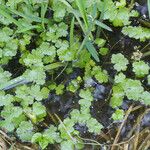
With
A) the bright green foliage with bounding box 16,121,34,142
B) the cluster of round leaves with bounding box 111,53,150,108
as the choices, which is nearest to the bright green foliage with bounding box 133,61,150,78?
the cluster of round leaves with bounding box 111,53,150,108

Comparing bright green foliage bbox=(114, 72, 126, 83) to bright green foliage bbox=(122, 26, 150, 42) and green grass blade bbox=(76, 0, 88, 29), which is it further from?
green grass blade bbox=(76, 0, 88, 29)

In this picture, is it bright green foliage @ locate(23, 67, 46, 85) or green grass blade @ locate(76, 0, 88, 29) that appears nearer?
green grass blade @ locate(76, 0, 88, 29)

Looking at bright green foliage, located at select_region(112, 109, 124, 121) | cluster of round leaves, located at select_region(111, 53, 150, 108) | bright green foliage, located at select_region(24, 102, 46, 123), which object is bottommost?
bright green foliage, located at select_region(112, 109, 124, 121)

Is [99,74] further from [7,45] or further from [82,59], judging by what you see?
[7,45]

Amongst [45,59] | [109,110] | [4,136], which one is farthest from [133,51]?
[4,136]

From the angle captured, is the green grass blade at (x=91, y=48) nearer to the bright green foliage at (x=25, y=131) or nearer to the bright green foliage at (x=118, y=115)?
the bright green foliage at (x=118, y=115)

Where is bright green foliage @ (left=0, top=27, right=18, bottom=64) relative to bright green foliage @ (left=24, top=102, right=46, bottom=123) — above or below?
above

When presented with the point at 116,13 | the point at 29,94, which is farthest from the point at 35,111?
the point at 116,13

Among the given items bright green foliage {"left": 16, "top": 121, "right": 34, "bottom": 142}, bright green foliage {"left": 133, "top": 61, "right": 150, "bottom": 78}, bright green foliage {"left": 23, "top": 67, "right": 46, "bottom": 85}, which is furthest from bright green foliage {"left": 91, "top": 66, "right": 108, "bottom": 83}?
bright green foliage {"left": 16, "top": 121, "right": 34, "bottom": 142}
